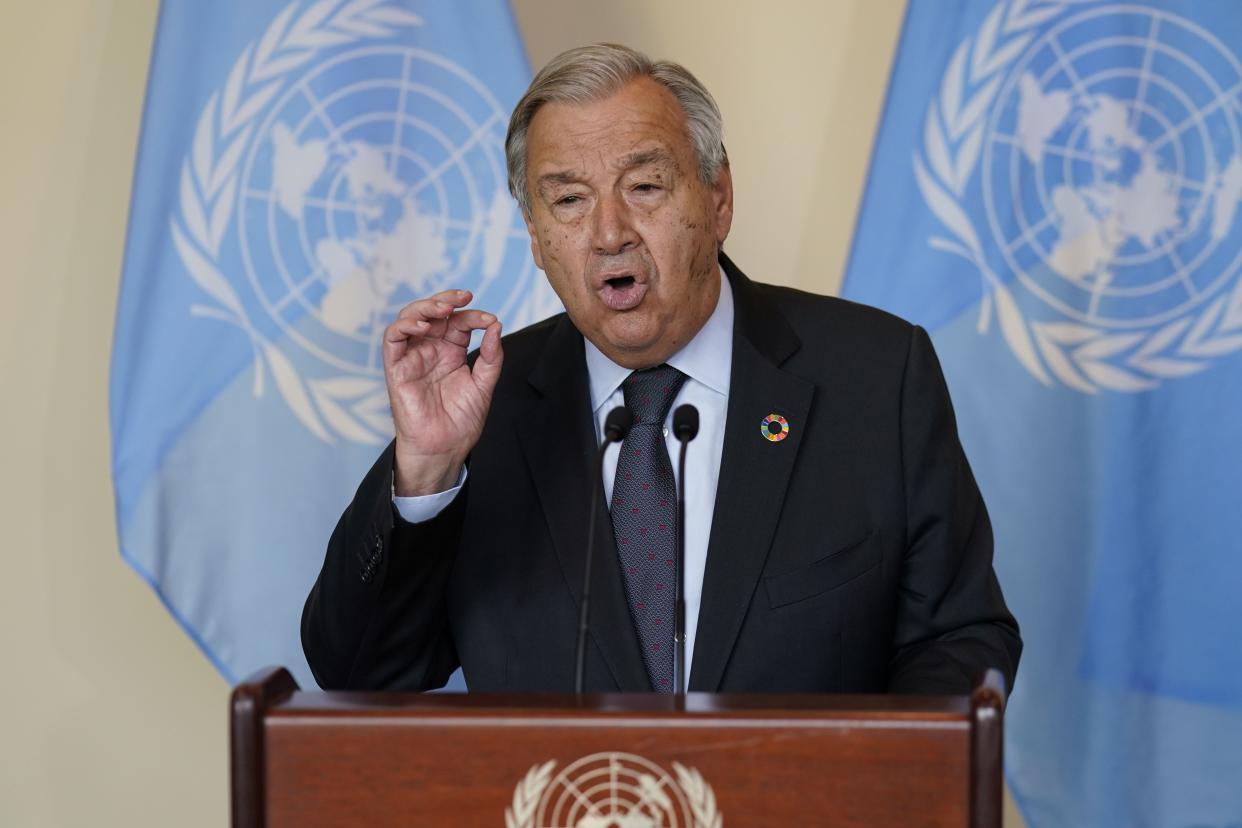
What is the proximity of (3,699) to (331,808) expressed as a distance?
2252 millimetres

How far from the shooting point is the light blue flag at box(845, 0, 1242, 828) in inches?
115

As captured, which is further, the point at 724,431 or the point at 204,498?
the point at 204,498

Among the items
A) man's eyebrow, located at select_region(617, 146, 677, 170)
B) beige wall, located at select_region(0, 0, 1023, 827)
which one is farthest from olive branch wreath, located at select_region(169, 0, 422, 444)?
man's eyebrow, located at select_region(617, 146, 677, 170)

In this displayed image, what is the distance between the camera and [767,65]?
3256 mm

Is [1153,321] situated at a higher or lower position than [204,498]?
higher

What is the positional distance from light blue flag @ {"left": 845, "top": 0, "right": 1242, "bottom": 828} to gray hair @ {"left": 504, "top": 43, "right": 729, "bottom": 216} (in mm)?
838

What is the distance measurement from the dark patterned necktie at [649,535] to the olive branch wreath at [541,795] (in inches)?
28.4

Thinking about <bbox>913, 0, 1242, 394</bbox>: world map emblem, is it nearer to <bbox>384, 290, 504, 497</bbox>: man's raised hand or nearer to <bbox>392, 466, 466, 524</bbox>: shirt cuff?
<bbox>384, 290, 504, 497</bbox>: man's raised hand

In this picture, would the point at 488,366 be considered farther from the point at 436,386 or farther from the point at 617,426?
the point at 617,426

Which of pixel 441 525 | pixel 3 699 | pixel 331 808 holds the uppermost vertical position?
pixel 441 525

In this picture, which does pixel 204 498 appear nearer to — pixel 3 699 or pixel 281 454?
pixel 281 454

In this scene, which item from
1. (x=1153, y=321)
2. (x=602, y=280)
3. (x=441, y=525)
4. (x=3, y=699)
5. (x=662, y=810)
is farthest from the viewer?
(x=3, y=699)

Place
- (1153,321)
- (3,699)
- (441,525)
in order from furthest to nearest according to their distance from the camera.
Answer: (3,699), (1153,321), (441,525)

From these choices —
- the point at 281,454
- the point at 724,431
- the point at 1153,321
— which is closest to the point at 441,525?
the point at 724,431
